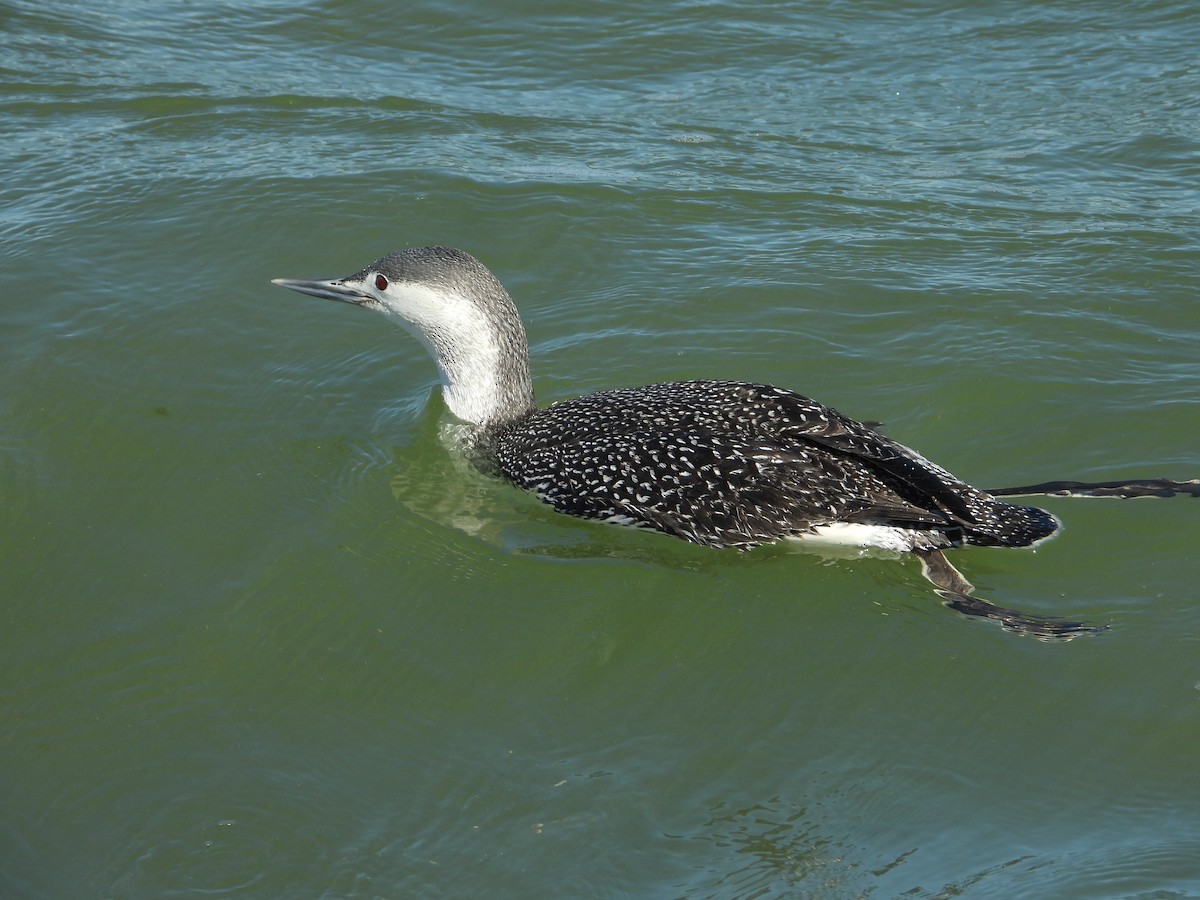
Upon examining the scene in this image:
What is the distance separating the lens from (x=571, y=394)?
7656 millimetres

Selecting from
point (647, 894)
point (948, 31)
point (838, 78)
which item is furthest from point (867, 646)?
point (948, 31)

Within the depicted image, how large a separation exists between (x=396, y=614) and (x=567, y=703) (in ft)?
3.24

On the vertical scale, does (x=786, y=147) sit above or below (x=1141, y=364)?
above

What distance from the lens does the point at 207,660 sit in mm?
5668

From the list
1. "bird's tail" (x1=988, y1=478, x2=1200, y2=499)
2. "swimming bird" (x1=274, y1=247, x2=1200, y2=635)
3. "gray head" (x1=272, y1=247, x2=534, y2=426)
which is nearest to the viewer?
"swimming bird" (x1=274, y1=247, x2=1200, y2=635)

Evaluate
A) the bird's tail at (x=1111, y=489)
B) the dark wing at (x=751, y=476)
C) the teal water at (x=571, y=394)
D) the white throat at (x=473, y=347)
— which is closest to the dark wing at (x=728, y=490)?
the dark wing at (x=751, y=476)

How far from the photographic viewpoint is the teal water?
4.84 metres

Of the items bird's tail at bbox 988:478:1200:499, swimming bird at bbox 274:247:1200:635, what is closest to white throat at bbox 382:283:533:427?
swimming bird at bbox 274:247:1200:635

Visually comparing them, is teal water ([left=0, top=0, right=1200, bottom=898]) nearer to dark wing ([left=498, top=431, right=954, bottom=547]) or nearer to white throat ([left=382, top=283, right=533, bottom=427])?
dark wing ([left=498, top=431, right=954, bottom=547])

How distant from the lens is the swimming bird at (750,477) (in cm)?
594

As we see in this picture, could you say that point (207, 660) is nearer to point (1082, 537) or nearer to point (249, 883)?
point (249, 883)

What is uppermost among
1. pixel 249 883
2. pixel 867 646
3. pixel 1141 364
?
pixel 1141 364

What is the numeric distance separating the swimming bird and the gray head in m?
0.05

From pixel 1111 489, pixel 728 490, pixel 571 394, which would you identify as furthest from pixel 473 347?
pixel 1111 489
